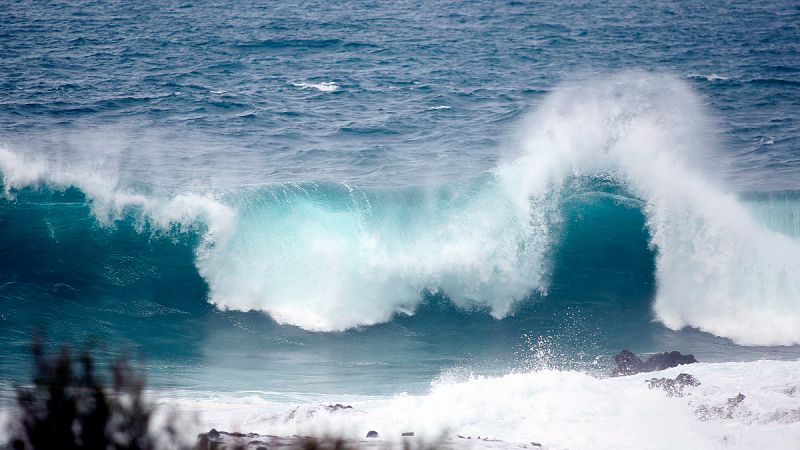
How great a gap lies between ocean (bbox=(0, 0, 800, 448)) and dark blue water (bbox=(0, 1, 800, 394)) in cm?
6

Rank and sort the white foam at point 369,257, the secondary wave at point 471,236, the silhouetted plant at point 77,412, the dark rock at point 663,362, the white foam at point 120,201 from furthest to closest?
the white foam at point 120,201 → the secondary wave at point 471,236 → the white foam at point 369,257 → the dark rock at point 663,362 → the silhouetted plant at point 77,412

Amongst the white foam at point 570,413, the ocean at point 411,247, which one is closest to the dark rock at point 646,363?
the ocean at point 411,247

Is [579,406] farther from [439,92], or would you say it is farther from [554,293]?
[439,92]

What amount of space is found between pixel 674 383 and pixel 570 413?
1741 mm

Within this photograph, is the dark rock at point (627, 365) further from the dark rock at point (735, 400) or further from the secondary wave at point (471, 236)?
the secondary wave at point (471, 236)

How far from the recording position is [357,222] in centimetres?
1672

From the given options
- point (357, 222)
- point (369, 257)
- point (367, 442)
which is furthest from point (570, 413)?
point (357, 222)

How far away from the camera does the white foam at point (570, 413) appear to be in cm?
919

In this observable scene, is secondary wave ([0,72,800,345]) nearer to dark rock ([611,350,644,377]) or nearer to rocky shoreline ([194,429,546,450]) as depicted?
dark rock ([611,350,644,377])

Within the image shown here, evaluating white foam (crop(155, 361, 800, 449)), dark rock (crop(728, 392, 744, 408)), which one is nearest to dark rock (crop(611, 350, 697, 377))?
white foam (crop(155, 361, 800, 449))

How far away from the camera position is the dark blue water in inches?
569

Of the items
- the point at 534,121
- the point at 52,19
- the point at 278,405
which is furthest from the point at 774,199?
the point at 52,19

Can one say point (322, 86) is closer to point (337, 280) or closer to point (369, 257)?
point (369, 257)

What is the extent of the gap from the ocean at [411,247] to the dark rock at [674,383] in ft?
0.75
